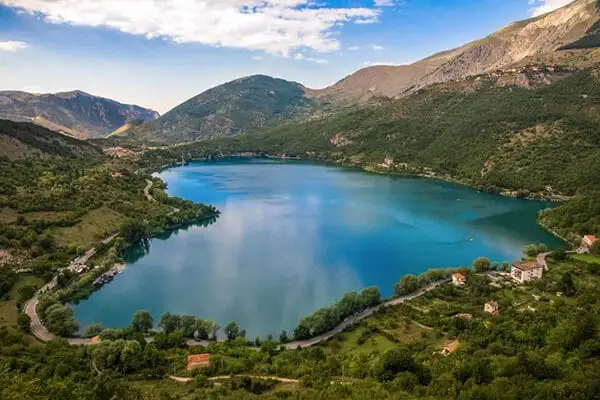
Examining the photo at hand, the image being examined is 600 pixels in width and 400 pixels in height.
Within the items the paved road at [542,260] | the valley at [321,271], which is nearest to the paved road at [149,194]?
the valley at [321,271]

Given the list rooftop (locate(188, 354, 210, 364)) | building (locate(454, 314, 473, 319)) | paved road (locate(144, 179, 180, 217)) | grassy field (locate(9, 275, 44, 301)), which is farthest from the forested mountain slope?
grassy field (locate(9, 275, 44, 301))

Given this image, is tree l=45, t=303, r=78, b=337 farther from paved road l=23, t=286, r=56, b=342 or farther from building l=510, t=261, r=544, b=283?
building l=510, t=261, r=544, b=283

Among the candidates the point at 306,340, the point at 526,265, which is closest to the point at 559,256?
the point at 526,265

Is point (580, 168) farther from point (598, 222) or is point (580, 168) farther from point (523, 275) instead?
point (523, 275)

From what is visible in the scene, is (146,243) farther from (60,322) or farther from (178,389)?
(178,389)

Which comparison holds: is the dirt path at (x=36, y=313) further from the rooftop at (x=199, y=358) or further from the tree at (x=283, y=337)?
the tree at (x=283, y=337)

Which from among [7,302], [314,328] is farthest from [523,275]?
[7,302]
